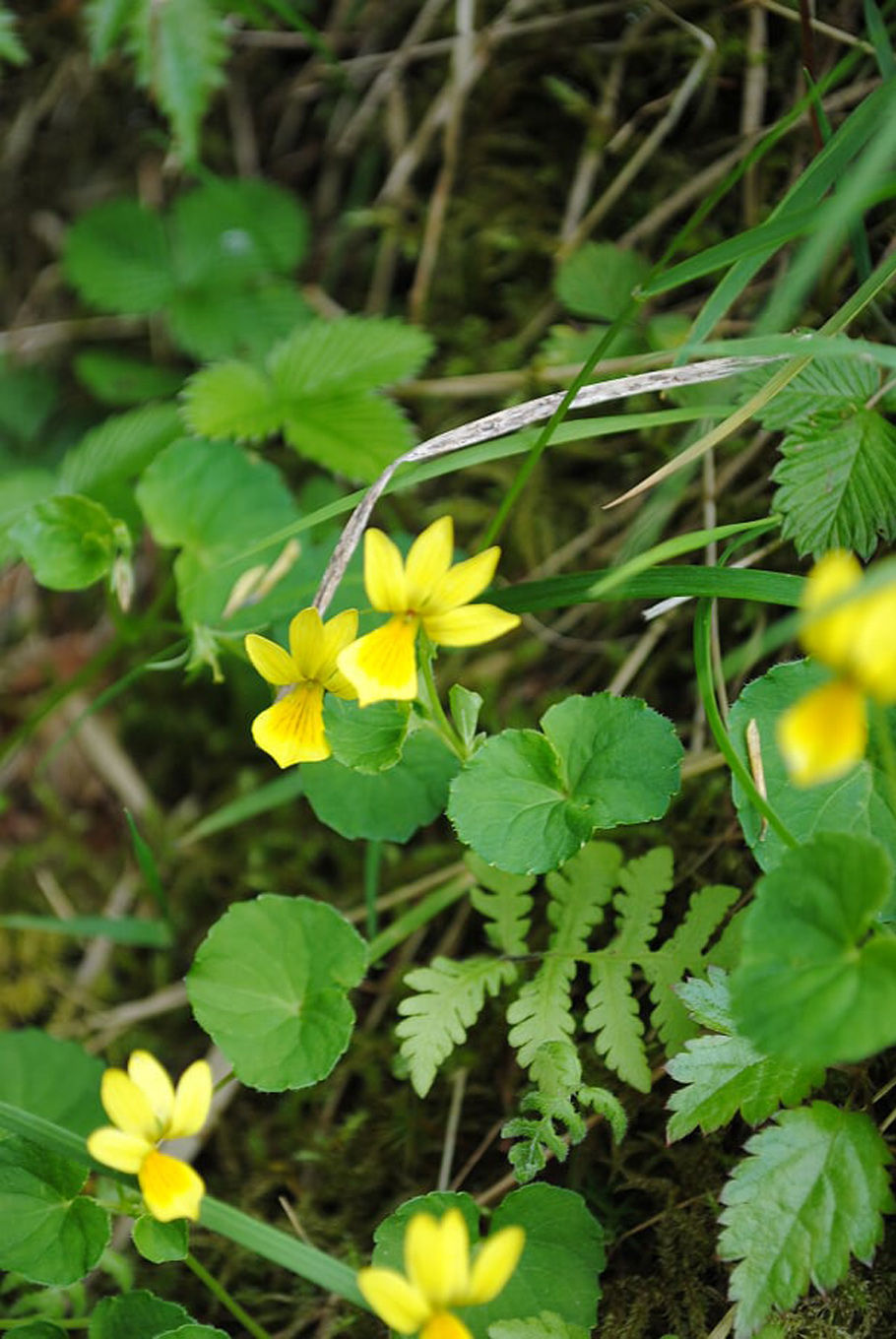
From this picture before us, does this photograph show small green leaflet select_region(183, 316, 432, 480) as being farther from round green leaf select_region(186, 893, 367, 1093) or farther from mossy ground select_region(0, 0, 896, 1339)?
round green leaf select_region(186, 893, 367, 1093)

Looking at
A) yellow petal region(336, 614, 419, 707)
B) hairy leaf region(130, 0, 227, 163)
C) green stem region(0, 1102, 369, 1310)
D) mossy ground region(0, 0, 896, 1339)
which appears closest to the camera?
yellow petal region(336, 614, 419, 707)

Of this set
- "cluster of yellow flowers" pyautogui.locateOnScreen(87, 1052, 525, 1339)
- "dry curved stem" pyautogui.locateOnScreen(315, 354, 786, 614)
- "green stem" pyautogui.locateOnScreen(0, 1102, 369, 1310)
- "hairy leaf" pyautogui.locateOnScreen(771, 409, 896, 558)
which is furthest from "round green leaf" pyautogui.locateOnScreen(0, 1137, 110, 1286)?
"hairy leaf" pyautogui.locateOnScreen(771, 409, 896, 558)

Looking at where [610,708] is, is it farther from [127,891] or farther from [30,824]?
[30,824]

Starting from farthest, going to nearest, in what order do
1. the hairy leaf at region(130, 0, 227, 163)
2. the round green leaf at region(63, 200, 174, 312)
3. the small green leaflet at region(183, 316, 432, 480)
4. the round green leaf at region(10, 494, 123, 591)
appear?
the round green leaf at region(63, 200, 174, 312)
the hairy leaf at region(130, 0, 227, 163)
the small green leaflet at region(183, 316, 432, 480)
the round green leaf at region(10, 494, 123, 591)

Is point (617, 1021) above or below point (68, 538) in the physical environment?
below

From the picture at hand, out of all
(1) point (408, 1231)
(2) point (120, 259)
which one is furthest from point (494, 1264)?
(2) point (120, 259)

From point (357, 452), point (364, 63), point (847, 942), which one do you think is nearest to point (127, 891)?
point (357, 452)

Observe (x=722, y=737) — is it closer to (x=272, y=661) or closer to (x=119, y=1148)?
(x=272, y=661)
